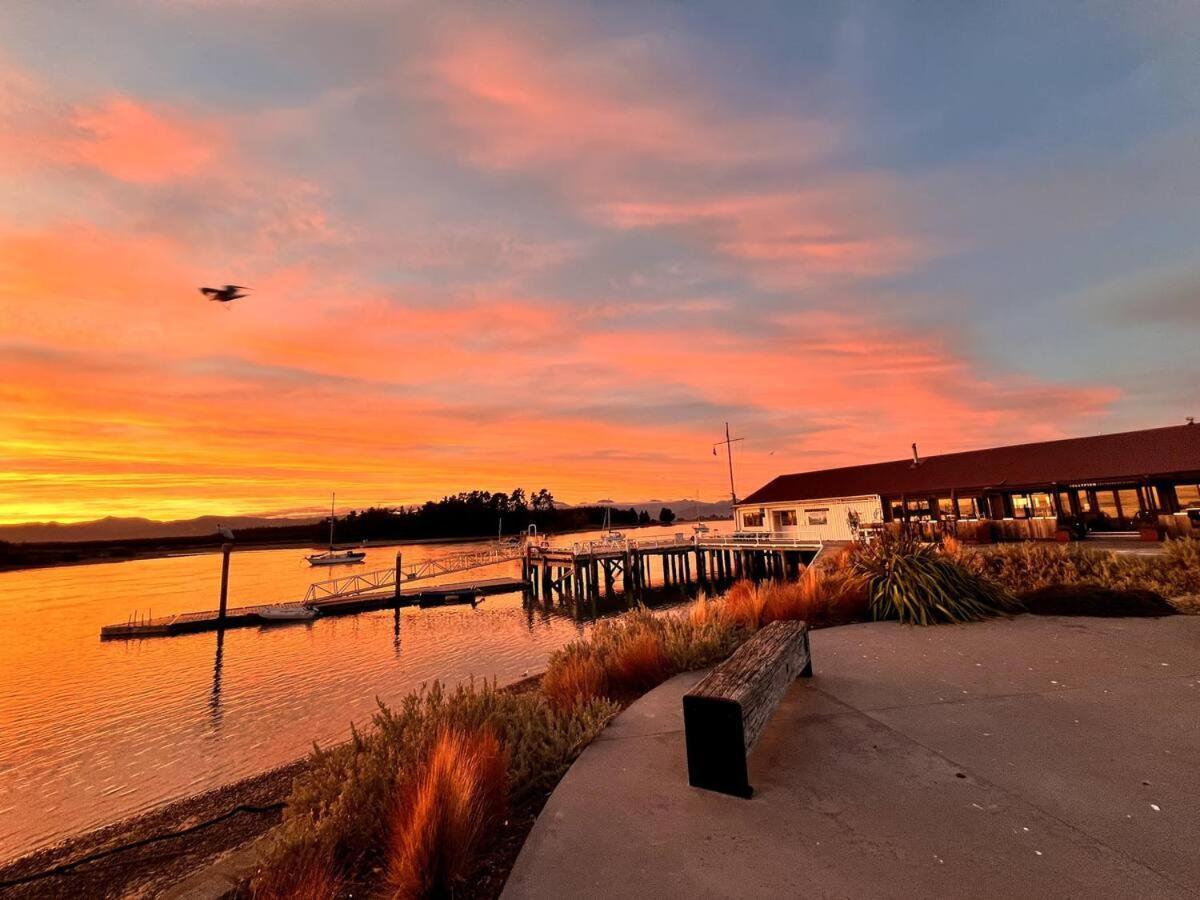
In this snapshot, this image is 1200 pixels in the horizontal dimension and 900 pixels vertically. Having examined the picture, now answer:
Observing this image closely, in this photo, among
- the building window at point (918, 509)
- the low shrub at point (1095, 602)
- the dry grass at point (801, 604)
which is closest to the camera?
the low shrub at point (1095, 602)

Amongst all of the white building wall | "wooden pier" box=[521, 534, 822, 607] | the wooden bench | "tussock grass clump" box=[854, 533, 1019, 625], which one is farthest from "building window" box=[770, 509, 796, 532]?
the wooden bench

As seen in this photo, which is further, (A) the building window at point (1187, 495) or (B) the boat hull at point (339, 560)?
(B) the boat hull at point (339, 560)

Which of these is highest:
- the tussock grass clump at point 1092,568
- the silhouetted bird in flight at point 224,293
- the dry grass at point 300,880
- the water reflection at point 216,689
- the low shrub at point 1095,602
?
the silhouetted bird in flight at point 224,293

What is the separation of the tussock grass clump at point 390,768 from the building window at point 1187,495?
1268 inches

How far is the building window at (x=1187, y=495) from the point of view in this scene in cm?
2353

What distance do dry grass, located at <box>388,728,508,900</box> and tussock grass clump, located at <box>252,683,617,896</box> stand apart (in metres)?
0.19

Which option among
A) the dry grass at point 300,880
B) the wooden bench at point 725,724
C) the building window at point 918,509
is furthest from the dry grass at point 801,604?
the building window at point 918,509

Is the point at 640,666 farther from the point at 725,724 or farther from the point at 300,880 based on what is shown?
the point at 300,880

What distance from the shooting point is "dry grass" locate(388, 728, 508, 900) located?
3.02 metres

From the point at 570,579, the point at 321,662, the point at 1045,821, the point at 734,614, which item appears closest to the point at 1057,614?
the point at 734,614

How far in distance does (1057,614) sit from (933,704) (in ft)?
20.2

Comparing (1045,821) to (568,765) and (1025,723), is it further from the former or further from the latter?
(568,765)

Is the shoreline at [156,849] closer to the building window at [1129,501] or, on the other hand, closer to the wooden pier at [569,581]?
the wooden pier at [569,581]

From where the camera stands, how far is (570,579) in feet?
148
